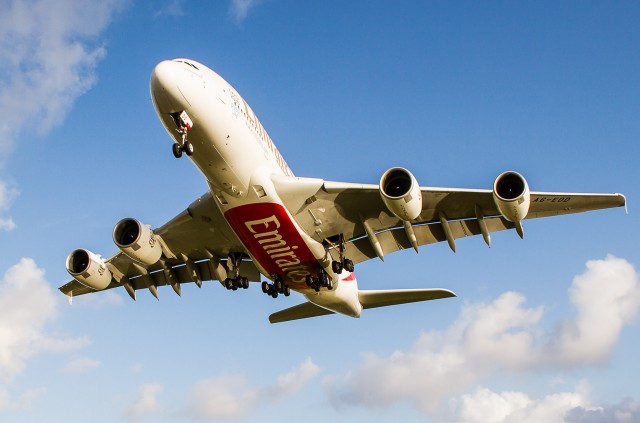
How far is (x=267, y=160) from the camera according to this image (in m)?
20.1

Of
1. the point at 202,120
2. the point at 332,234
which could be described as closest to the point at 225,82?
the point at 202,120

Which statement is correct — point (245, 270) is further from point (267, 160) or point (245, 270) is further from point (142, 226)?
point (267, 160)

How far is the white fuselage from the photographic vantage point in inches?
691

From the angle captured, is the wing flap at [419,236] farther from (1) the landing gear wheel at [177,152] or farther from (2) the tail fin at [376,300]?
(1) the landing gear wheel at [177,152]

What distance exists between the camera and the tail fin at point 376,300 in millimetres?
24906

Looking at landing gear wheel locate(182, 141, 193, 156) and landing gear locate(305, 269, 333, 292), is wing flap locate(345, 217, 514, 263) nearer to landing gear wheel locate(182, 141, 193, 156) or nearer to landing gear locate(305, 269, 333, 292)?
landing gear locate(305, 269, 333, 292)

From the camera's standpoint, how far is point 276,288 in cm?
2331

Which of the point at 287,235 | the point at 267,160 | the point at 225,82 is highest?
the point at 225,82

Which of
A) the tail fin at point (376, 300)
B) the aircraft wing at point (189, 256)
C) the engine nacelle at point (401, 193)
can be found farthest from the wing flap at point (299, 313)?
the engine nacelle at point (401, 193)

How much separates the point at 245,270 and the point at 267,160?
6204 millimetres

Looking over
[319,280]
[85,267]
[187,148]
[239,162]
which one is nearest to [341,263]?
[319,280]

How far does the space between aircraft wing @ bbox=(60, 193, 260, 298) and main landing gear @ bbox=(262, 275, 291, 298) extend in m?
1.45

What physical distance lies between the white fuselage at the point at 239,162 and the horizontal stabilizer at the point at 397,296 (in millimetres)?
3802

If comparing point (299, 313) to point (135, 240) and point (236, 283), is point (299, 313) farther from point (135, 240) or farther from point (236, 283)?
point (135, 240)
